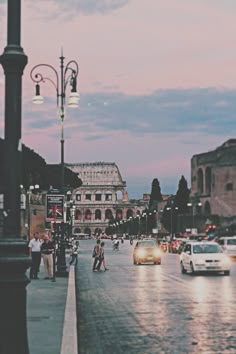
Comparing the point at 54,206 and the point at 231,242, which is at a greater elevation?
the point at 54,206

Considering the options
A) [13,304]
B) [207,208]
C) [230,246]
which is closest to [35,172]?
[230,246]

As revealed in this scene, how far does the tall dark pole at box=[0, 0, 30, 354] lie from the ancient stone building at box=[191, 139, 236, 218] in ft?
438

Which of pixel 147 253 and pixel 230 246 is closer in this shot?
pixel 147 253

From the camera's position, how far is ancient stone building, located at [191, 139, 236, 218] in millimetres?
143625

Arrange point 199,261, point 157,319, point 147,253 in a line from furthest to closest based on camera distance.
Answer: point 147,253 → point 199,261 → point 157,319

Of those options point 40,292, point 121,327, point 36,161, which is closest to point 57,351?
point 121,327

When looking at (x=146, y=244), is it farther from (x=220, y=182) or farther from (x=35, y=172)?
(x=220, y=182)

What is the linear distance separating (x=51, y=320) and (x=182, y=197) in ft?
490

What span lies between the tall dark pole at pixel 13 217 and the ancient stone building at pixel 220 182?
133642 millimetres

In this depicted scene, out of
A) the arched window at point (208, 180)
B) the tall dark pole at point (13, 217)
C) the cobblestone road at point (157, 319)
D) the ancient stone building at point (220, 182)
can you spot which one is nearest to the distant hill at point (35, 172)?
the cobblestone road at point (157, 319)

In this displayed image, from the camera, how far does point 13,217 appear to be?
7.53 metres

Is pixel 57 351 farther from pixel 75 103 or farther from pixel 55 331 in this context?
pixel 75 103

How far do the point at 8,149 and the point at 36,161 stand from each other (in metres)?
67.0

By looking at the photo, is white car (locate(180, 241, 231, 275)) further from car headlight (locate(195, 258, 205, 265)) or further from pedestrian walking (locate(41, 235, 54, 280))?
pedestrian walking (locate(41, 235, 54, 280))
